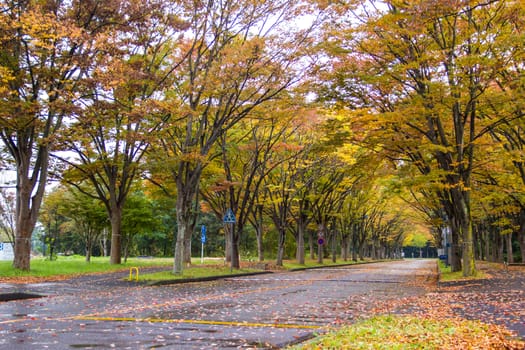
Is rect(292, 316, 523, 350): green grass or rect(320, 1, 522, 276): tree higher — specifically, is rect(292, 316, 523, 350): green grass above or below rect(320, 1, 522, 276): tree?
below

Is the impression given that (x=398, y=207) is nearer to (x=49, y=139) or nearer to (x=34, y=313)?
(x=49, y=139)

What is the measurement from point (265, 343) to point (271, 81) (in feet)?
47.0

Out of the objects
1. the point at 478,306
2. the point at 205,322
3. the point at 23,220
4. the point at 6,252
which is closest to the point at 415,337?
the point at 205,322

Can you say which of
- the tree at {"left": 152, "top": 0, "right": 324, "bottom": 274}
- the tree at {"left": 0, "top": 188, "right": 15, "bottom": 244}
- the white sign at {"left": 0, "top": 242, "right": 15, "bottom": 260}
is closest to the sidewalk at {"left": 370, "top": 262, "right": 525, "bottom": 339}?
the tree at {"left": 152, "top": 0, "right": 324, "bottom": 274}

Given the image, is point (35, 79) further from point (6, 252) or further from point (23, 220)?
point (6, 252)

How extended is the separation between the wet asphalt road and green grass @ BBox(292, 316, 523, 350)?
3.01 ft

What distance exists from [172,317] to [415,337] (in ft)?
16.4

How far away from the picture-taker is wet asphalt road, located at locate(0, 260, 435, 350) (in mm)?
7289

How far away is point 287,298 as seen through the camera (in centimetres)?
1367

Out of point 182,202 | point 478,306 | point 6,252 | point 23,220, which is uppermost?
point 182,202

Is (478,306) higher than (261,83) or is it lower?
lower

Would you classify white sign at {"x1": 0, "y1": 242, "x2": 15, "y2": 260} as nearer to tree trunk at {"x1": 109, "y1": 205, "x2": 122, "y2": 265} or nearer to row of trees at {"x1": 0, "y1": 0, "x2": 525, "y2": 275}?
Result: tree trunk at {"x1": 109, "y1": 205, "x2": 122, "y2": 265}

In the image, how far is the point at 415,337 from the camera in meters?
6.45

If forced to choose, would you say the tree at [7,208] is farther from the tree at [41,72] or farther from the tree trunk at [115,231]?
the tree at [41,72]
